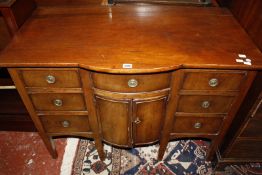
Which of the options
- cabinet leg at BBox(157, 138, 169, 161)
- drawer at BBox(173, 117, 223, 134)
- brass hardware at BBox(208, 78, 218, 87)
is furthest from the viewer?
cabinet leg at BBox(157, 138, 169, 161)

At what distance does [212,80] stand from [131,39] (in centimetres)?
55

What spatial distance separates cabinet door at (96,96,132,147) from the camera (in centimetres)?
140

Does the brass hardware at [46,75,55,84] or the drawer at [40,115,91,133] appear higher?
the brass hardware at [46,75,55,84]

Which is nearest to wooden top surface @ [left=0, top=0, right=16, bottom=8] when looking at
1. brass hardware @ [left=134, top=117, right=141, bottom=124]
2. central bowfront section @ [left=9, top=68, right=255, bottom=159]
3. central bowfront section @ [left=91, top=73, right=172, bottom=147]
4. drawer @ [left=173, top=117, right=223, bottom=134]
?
central bowfront section @ [left=9, top=68, right=255, bottom=159]

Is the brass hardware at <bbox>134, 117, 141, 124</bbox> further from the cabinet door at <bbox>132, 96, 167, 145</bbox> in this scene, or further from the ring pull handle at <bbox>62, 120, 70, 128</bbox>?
the ring pull handle at <bbox>62, 120, 70, 128</bbox>

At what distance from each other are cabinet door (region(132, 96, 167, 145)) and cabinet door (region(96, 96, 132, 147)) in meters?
0.05

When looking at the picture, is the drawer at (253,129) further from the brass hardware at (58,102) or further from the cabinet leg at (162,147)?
the brass hardware at (58,102)

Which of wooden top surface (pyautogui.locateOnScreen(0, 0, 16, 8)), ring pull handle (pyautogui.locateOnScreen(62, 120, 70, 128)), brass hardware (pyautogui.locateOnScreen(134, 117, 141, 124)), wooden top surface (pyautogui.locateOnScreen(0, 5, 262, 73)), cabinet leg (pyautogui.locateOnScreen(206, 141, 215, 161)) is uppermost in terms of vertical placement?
wooden top surface (pyautogui.locateOnScreen(0, 0, 16, 8))

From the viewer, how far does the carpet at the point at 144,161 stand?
189 centimetres

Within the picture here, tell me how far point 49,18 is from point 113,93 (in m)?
0.74

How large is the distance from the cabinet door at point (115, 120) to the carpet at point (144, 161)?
0.34 meters

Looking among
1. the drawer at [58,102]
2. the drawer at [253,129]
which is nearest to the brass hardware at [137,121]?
the drawer at [58,102]

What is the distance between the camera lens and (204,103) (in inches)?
56.4

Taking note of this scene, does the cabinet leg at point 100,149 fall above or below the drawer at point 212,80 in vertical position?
below
